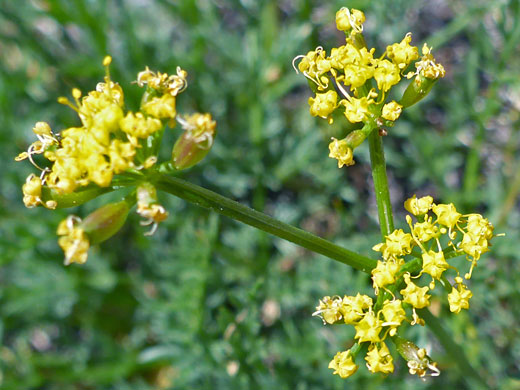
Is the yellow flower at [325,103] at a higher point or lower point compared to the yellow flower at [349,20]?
lower

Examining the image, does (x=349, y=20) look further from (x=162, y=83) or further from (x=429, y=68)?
(x=162, y=83)

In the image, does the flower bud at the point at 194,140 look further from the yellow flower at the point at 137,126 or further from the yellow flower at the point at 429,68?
the yellow flower at the point at 429,68

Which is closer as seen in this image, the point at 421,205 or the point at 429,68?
the point at 421,205

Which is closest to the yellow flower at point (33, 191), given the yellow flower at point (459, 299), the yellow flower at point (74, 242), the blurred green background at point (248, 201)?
the yellow flower at point (74, 242)

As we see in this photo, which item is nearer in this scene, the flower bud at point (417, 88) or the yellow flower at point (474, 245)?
the yellow flower at point (474, 245)

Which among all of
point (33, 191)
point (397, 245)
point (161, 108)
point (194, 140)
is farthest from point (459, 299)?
point (33, 191)

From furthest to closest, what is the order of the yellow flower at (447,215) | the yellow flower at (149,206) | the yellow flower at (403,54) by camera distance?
the yellow flower at (403,54), the yellow flower at (447,215), the yellow flower at (149,206)

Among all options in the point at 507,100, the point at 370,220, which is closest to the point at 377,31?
the point at 507,100
